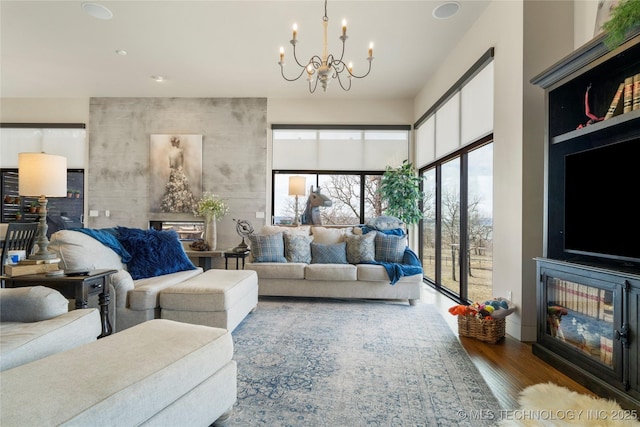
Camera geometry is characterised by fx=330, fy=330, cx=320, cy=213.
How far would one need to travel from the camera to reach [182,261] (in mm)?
3713

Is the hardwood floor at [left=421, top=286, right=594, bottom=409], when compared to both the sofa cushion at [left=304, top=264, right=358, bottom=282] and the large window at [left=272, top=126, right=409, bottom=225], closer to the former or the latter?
the sofa cushion at [left=304, top=264, right=358, bottom=282]

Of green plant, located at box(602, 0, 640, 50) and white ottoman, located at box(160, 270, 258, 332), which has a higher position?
green plant, located at box(602, 0, 640, 50)

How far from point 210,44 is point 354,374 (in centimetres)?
418

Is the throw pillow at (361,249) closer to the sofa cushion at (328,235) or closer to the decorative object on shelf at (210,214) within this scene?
the sofa cushion at (328,235)

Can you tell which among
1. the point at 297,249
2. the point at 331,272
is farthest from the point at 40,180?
the point at 331,272

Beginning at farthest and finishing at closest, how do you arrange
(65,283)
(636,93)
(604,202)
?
(65,283)
(604,202)
(636,93)

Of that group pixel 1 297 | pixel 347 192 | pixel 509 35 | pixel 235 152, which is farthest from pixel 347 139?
pixel 1 297

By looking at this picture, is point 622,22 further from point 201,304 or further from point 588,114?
point 201,304

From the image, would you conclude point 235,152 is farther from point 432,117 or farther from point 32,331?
point 32,331

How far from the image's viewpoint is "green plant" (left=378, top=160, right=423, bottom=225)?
543cm

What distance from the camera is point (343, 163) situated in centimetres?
622

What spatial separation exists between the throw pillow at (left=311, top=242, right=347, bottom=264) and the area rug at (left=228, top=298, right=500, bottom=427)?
3.44 feet

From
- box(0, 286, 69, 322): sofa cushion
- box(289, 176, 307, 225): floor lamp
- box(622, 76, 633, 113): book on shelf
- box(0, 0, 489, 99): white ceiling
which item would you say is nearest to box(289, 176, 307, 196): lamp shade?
A: box(289, 176, 307, 225): floor lamp

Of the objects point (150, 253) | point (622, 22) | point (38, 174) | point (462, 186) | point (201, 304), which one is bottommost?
point (201, 304)
